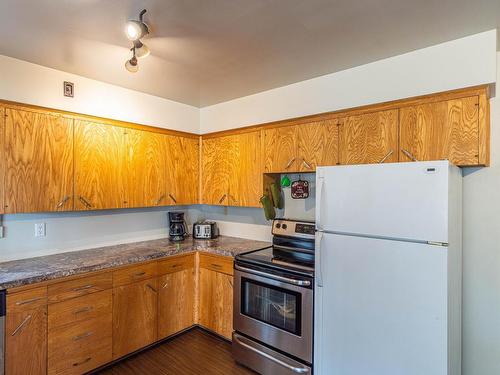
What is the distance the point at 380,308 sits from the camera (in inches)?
69.3

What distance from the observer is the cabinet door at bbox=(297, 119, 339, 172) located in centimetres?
245

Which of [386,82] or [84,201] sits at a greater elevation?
[386,82]

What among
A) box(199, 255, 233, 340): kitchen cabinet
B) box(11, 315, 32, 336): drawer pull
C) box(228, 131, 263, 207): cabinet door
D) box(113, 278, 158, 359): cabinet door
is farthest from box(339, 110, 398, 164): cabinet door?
box(11, 315, 32, 336): drawer pull

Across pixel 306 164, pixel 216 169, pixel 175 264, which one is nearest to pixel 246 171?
pixel 216 169

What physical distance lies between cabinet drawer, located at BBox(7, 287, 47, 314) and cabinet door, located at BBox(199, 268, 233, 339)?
1.40 meters

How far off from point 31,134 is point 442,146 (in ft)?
9.98

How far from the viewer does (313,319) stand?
6.88 ft

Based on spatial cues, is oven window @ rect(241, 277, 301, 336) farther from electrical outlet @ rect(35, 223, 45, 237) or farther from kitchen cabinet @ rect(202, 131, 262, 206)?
electrical outlet @ rect(35, 223, 45, 237)

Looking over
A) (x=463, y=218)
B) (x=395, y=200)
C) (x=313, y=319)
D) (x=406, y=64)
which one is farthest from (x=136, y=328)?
(x=406, y=64)

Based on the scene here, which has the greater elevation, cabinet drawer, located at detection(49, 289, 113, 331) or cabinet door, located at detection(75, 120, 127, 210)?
cabinet door, located at detection(75, 120, 127, 210)

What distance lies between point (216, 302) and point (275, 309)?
81 cm

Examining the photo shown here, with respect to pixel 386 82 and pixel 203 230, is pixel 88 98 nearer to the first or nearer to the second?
pixel 203 230

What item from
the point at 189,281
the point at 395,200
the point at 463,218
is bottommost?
the point at 189,281

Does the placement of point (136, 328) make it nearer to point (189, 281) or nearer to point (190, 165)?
point (189, 281)
